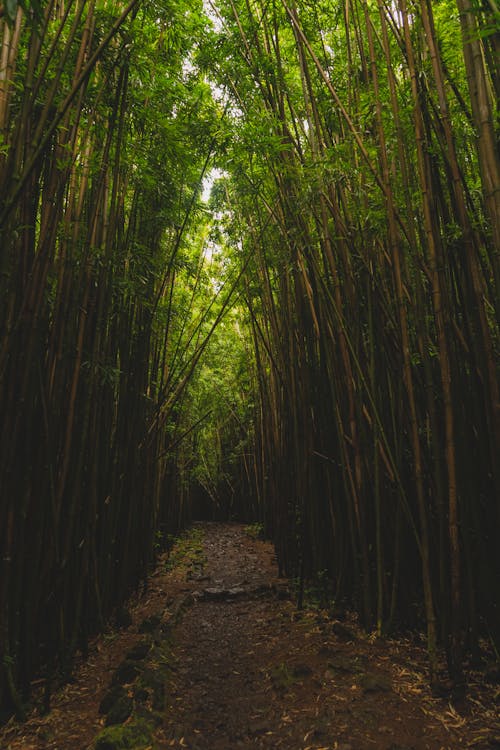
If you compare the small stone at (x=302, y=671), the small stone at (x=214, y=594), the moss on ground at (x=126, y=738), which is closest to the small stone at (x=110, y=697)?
the moss on ground at (x=126, y=738)

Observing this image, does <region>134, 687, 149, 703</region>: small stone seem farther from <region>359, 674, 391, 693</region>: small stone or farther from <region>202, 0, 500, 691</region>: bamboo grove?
<region>202, 0, 500, 691</region>: bamboo grove

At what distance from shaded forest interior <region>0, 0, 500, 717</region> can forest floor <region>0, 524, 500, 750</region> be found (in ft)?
0.45

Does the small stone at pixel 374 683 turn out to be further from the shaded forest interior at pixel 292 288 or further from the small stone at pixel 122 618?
the small stone at pixel 122 618

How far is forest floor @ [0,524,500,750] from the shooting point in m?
1.51

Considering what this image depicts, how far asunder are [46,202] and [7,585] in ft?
4.78

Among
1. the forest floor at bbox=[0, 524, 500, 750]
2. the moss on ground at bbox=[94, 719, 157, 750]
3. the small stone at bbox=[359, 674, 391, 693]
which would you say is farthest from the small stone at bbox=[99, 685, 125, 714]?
the small stone at bbox=[359, 674, 391, 693]

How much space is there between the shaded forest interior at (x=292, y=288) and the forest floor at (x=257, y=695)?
137 millimetres

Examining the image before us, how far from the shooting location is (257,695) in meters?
1.92

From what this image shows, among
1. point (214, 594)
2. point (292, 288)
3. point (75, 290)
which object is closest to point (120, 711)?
point (75, 290)

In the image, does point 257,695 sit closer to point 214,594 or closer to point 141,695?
point 141,695

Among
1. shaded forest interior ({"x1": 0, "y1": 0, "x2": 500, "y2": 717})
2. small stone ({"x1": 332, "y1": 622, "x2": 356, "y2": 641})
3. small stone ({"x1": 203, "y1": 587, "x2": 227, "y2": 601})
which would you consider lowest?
small stone ({"x1": 203, "y1": 587, "x2": 227, "y2": 601})

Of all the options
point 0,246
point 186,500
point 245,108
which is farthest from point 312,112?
point 186,500

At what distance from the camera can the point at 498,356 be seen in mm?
1854

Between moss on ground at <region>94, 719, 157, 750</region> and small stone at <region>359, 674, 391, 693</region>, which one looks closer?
moss on ground at <region>94, 719, 157, 750</region>
